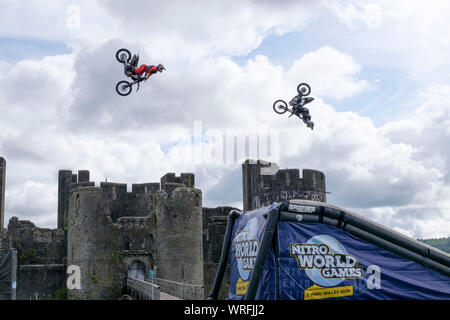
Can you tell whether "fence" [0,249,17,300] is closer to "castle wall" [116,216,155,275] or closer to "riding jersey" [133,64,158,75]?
"riding jersey" [133,64,158,75]

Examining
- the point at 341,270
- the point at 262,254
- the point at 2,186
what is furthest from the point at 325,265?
the point at 2,186

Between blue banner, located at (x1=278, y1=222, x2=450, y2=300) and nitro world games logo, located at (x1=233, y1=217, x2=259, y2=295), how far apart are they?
1147 millimetres

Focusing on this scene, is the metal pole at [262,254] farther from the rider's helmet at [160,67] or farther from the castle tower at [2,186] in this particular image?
the castle tower at [2,186]

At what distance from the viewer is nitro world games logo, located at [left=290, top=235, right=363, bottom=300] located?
1803 cm

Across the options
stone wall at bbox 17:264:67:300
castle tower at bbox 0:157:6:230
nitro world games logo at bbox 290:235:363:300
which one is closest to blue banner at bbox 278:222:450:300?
nitro world games logo at bbox 290:235:363:300

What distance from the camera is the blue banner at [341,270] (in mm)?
17922

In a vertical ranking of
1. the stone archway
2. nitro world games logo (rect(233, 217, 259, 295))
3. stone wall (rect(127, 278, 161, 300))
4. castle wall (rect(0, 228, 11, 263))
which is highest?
castle wall (rect(0, 228, 11, 263))

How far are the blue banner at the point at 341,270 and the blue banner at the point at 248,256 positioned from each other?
0.38 metres

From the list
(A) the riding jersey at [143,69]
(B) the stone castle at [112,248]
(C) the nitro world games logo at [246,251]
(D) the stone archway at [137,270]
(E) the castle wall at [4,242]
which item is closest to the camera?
(C) the nitro world games logo at [246,251]

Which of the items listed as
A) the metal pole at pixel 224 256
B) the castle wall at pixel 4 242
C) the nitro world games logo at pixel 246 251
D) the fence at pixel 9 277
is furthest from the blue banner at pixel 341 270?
the castle wall at pixel 4 242

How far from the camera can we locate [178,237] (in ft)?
132

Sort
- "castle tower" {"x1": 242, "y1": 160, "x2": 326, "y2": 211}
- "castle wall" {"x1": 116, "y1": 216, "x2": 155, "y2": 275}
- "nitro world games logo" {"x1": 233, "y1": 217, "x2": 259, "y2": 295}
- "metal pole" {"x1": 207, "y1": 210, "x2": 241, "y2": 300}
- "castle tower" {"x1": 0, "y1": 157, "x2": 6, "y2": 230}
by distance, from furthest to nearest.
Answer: "castle tower" {"x1": 242, "y1": 160, "x2": 326, "y2": 211} < "castle tower" {"x1": 0, "y1": 157, "x2": 6, "y2": 230} < "castle wall" {"x1": 116, "y1": 216, "x2": 155, "y2": 275} < "metal pole" {"x1": 207, "y1": 210, "x2": 241, "y2": 300} < "nitro world games logo" {"x1": 233, "y1": 217, "x2": 259, "y2": 295}

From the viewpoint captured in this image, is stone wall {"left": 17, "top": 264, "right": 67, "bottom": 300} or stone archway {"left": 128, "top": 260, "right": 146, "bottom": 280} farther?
stone wall {"left": 17, "top": 264, "right": 67, "bottom": 300}

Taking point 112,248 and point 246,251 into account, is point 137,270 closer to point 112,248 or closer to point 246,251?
point 112,248
